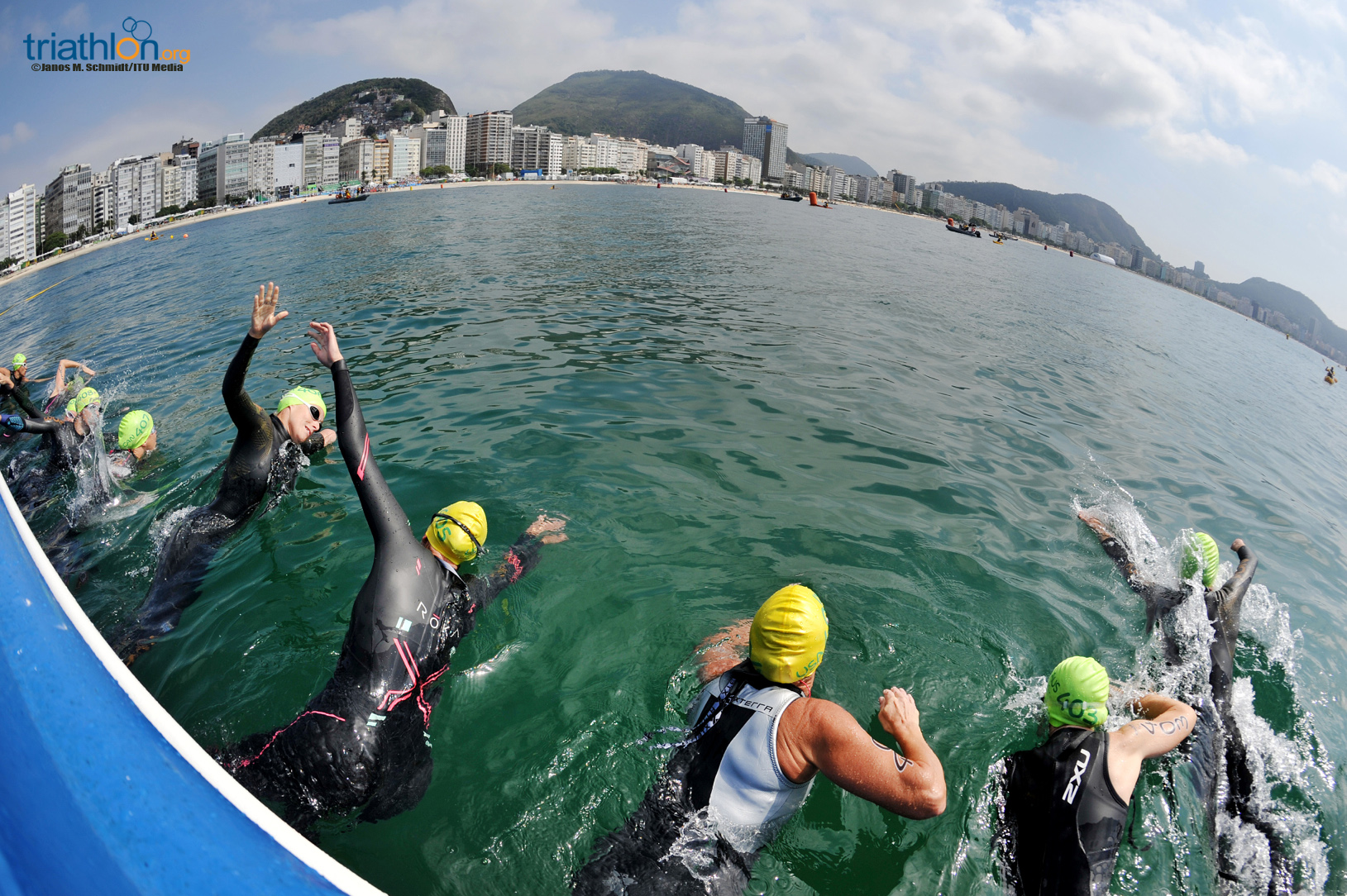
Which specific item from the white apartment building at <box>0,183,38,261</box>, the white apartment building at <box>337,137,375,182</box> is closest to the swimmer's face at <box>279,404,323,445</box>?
the white apartment building at <box>0,183,38,261</box>

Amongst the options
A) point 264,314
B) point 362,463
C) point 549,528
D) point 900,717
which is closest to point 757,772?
point 900,717

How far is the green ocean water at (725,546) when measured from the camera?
3.89 meters

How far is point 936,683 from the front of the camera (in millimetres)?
4867

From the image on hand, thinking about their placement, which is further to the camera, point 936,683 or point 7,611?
point 936,683

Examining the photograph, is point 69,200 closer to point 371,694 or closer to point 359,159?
point 359,159

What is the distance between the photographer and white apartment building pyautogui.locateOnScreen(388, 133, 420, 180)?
177 meters

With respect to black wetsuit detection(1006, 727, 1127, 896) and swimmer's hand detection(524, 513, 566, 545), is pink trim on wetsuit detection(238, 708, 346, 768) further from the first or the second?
black wetsuit detection(1006, 727, 1127, 896)

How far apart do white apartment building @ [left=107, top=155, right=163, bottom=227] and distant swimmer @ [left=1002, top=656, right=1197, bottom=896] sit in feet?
662

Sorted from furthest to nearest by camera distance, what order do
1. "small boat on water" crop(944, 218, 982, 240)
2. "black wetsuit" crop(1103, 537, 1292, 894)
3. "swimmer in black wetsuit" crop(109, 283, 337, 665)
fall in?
"small boat on water" crop(944, 218, 982, 240) → "swimmer in black wetsuit" crop(109, 283, 337, 665) → "black wetsuit" crop(1103, 537, 1292, 894)

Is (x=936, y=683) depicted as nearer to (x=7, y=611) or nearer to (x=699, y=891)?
(x=699, y=891)

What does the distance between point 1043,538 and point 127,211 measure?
697ft

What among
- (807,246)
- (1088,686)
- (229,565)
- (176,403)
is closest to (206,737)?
(229,565)

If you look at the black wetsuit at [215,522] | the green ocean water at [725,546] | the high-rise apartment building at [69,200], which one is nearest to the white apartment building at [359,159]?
the high-rise apartment building at [69,200]

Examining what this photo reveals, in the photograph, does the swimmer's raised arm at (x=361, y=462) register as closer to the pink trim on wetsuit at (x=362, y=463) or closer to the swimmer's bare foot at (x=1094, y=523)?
the pink trim on wetsuit at (x=362, y=463)
